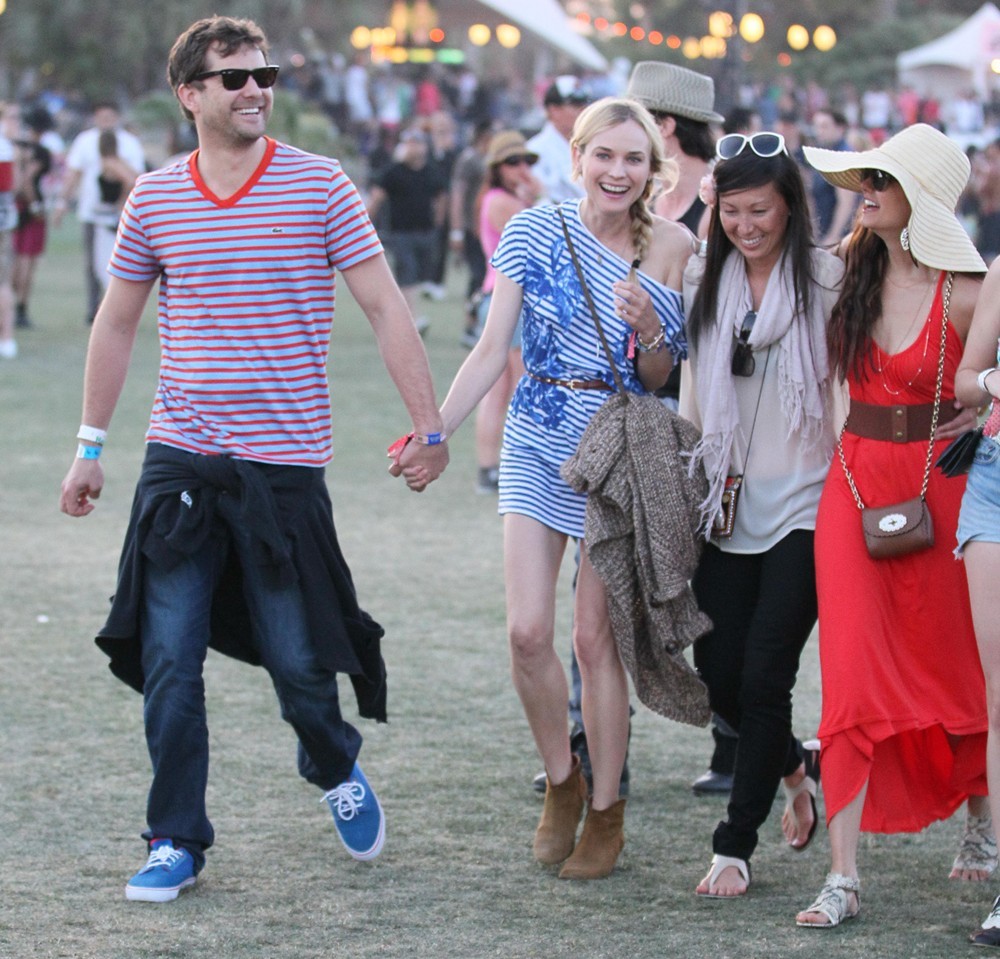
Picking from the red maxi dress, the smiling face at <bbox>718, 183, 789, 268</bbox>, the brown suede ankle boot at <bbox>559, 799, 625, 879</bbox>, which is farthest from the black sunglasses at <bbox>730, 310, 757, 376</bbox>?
the brown suede ankle boot at <bbox>559, 799, 625, 879</bbox>

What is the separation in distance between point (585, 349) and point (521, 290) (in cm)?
24

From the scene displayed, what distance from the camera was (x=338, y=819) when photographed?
479 cm

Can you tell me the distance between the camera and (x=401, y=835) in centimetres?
504

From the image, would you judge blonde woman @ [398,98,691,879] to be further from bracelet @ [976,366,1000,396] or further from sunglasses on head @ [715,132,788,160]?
bracelet @ [976,366,1000,396]

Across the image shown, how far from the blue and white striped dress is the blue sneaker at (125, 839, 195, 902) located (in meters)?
1.25

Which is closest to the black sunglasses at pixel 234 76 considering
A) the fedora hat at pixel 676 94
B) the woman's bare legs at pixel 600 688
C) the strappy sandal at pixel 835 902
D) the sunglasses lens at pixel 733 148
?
the sunglasses lens at pixel 733 148

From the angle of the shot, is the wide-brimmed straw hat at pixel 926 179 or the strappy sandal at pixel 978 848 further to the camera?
the strappy sandal at pixel 978 848

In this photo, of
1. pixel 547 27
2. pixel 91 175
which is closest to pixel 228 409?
pixel 91 175

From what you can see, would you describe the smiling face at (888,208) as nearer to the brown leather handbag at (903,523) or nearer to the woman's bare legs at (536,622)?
the brown leather handbag at (903,523)

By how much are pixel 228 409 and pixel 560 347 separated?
3.05ft

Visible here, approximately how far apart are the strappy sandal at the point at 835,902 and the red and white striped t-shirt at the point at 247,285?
1710 mm

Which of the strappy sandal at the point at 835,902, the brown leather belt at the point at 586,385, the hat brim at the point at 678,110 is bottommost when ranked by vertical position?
the strappy sandal at the point at 835,902

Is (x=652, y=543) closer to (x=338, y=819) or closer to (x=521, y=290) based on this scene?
(x=521, y=290)

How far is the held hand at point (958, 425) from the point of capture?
4410 millimetres
